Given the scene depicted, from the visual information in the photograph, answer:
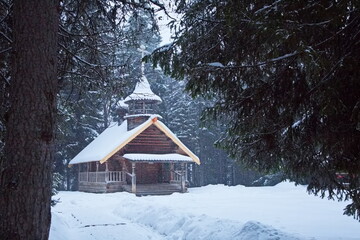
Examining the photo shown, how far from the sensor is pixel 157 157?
83.9ft

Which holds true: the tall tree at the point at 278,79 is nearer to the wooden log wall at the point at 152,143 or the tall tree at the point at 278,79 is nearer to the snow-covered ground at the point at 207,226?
the snow-covered ground at the point at 207,226

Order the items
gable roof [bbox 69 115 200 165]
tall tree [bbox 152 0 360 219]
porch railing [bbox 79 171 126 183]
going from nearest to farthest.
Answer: tall tree [bbox 152 0 360 219], gable roof [bbox 69 115 200 165], porch railing [bbox 79 171 126 183]

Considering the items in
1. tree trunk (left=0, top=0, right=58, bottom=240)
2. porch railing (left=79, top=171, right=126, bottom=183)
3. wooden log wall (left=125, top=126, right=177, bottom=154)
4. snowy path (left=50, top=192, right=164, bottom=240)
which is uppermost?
wooden log wall (left=125, top=126, right=177, bottom=154)

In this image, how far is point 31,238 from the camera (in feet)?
11.0

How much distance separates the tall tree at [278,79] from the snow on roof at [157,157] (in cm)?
1839

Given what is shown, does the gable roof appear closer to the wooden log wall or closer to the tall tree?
the wooden log wall

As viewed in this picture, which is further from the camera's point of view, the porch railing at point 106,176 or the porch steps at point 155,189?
the porch railing at point 106,176

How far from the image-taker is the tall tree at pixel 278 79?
398 centimetres

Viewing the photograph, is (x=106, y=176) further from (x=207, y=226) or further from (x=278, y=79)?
(x=278, y=79)

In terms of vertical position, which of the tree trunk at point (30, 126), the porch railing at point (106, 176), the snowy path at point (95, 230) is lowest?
the snowy path at point (95, 230)

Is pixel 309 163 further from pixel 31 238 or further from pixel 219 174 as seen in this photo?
pixel 219 174

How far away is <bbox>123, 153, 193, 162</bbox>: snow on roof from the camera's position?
2478 cm

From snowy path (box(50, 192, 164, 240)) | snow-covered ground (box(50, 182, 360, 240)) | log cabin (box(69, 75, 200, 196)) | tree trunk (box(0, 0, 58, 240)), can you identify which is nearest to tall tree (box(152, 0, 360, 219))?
snow-covered ground (box(50, 182, 360, 240))

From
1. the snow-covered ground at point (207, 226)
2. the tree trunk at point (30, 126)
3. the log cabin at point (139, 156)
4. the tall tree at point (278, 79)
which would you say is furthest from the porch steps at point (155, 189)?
the tree trunk at point (30, 126)
